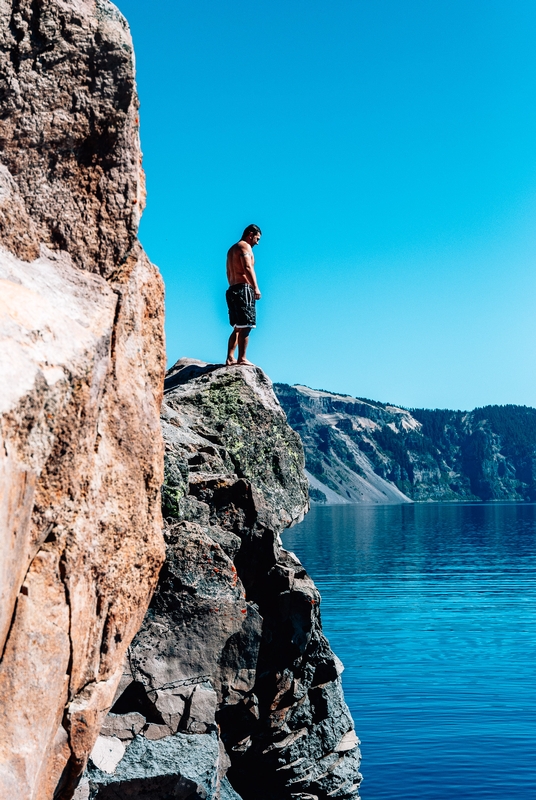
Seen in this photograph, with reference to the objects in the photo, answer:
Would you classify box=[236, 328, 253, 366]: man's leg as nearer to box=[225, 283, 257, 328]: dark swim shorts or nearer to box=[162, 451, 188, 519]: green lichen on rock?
box=[225, 283, 257, 328]: dark swim shorts

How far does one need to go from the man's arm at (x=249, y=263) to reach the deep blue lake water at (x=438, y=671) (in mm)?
15436

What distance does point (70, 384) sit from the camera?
5.66 meters

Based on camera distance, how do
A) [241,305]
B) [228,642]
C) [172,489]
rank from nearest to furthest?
[172,489]
[228,642]
[241,305]

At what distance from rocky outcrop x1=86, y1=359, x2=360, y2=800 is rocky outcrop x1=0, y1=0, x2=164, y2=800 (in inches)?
177

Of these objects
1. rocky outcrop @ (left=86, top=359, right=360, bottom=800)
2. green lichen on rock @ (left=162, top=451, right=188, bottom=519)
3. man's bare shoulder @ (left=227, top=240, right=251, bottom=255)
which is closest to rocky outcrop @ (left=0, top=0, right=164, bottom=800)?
rocky outcrop @ (left=86, top=359, right=360, bottom=800)

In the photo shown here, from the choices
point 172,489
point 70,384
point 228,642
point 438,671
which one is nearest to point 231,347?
point 172,489

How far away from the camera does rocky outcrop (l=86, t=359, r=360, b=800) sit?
11570 mm

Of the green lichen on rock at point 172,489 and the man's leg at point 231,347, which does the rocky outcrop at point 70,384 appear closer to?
the green lichen on rock at point 172,489

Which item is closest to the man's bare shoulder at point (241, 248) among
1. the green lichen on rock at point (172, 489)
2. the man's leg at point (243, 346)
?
the man's leg at point (243, 346)

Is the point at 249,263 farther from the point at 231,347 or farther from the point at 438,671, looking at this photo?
the point at 438,671

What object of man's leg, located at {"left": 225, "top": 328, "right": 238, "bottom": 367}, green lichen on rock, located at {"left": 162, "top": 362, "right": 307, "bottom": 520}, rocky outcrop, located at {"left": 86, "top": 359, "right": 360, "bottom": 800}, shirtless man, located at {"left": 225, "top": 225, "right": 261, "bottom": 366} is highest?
shirtless man, located at {"left": 225, "top": 225, "right": 261, "bottom": 366}

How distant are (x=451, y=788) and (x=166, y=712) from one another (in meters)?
16.1

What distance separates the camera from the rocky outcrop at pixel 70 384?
547 centimetres

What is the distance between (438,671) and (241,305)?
90.0 feet
